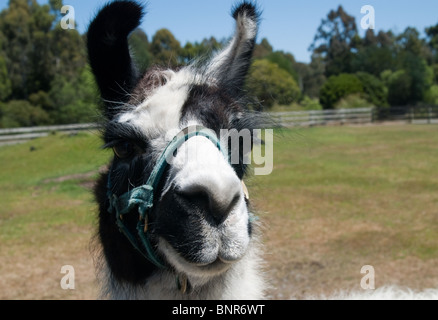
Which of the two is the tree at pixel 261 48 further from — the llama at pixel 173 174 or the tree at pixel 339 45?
the tree at pixel 339 45

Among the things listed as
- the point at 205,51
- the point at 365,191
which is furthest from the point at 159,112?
the point at 365,191

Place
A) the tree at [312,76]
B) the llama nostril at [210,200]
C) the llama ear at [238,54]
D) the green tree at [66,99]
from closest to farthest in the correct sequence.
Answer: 1. the llama nostril at [210,200]
2. the llama ear at [238,54]
3. the green tree at [66,99]
4. the tree at [312,76]

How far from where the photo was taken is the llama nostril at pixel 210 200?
78.2 inches

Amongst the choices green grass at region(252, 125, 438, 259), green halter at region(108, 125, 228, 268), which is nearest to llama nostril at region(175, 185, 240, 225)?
green halter at region(108, 125, 228, 268)

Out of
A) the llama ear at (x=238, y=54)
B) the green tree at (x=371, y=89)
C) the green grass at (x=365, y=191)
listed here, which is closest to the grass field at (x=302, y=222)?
the green grass at (x=365, y=191)

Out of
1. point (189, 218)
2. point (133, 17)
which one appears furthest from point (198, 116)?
point (133, 17)

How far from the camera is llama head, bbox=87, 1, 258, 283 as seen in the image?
6.72 feet

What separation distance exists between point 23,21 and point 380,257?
34.4 meters

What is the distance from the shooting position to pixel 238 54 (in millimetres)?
3088

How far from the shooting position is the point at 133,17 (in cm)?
271

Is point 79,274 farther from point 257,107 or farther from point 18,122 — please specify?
point 18,122

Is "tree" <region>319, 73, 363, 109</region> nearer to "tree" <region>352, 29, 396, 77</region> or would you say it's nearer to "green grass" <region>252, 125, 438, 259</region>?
"tree" <region>352, 29, 396, 77</region>

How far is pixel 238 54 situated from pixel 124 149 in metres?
1.11

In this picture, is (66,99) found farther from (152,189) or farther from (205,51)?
(152,189)
